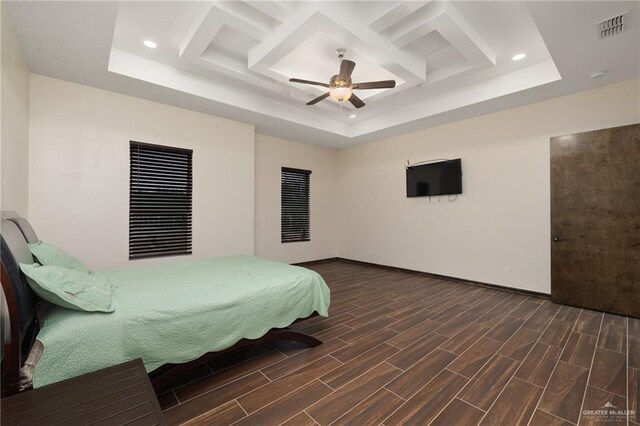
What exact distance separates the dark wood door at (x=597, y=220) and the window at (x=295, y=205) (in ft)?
14.8

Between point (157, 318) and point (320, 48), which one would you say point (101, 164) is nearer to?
point (157, 318)

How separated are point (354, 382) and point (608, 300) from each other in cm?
359

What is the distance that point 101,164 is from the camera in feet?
11.9

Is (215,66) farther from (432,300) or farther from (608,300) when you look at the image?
(608,300)

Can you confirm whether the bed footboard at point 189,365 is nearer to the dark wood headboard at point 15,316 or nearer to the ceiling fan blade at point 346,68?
the dark wood headboard at point 15,316

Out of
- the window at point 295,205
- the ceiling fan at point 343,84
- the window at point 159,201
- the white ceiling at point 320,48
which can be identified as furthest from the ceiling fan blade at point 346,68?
the window at point 295,205

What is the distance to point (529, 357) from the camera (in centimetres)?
233

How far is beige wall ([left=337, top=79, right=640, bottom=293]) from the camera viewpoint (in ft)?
12.6

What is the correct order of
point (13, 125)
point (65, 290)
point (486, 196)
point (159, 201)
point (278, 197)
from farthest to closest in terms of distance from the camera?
point (278, 197)
point (486, 196)
point (159, 201)
point (13, 125)
point (65, 290)

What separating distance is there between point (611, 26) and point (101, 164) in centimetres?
574

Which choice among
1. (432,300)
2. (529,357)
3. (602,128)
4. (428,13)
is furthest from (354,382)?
(602,128)

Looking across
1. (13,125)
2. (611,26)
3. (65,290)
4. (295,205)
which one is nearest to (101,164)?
(13,125)

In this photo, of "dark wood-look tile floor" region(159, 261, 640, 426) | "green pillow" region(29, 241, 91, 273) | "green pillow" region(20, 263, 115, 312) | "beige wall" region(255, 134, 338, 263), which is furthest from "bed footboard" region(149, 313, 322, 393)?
"beige wall" region(255, 134, 338, 263)

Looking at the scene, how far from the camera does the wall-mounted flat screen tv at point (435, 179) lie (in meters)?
4.82
